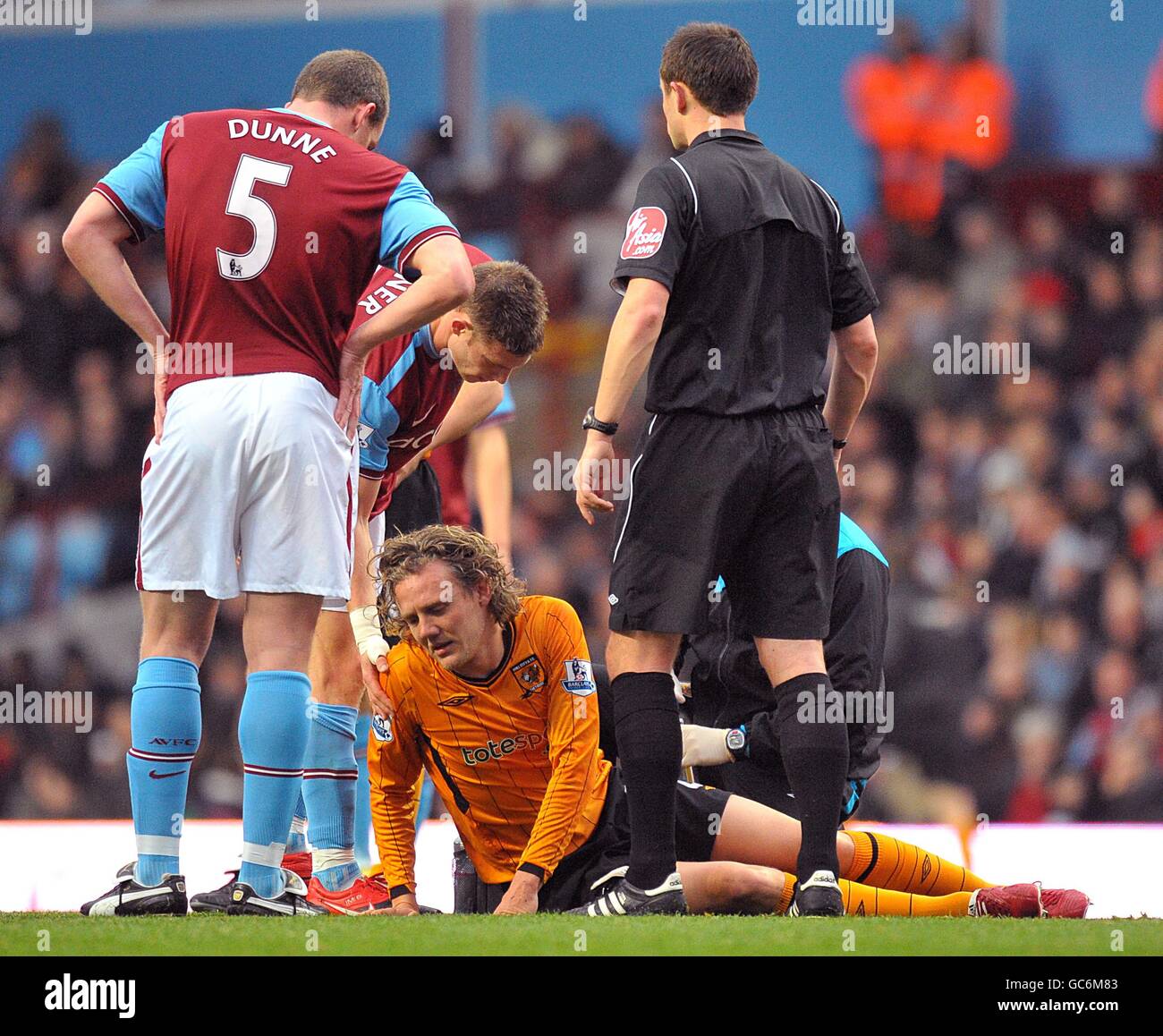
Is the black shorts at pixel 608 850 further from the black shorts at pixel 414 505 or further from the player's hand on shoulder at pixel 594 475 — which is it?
the black shorts at pixel 414 505

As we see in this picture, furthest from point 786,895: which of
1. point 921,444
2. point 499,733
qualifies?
point 921,444

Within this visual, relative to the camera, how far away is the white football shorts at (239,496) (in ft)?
10.4

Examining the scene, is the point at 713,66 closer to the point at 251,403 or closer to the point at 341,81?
the point at 341,81

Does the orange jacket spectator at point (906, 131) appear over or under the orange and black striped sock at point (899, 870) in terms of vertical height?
over

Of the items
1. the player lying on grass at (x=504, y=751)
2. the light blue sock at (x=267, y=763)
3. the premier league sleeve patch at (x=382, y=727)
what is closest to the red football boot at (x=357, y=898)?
the player lying on grass at (x=504, y=751)

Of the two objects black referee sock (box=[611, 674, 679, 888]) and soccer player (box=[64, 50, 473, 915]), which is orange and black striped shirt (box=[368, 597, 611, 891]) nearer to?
black referee sock (box=[611, 674, 679, 888])

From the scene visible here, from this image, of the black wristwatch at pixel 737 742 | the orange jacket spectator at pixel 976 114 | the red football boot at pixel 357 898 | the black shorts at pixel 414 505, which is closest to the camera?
the red football boot at pixel 357 898

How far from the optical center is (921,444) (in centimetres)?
836

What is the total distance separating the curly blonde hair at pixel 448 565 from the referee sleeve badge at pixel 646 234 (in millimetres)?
743

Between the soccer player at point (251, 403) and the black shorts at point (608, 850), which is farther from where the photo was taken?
the black shorts at point (608, 850)

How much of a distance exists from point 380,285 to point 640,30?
18.5 feet

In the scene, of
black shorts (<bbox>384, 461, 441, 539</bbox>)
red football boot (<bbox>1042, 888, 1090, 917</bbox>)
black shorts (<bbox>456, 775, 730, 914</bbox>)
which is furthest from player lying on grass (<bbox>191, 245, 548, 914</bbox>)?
red football boot (<bbox>1042, 888, 1090, 917</bbox>)
